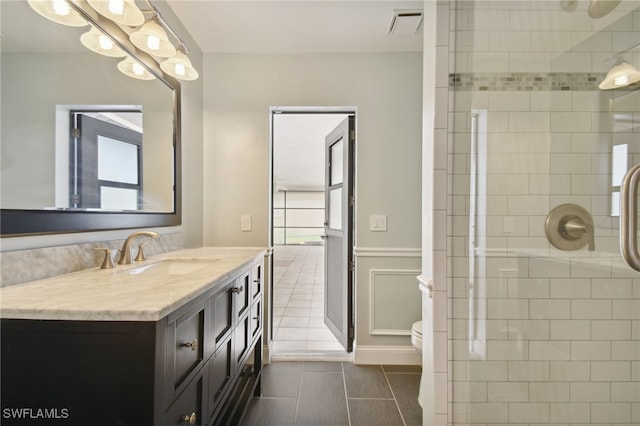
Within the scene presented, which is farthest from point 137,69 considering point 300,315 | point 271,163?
point 300,315

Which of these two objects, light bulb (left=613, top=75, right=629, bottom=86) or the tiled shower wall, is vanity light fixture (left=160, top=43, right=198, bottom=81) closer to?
the tiled shower wall

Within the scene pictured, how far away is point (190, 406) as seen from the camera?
0.86 meters

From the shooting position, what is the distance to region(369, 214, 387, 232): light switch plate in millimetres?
2260

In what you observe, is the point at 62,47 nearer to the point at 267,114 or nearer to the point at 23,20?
the point at 23,20

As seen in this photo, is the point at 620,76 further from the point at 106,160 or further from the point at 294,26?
→ the point at 106,160

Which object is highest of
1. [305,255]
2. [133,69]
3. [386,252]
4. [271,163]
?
[133,69]

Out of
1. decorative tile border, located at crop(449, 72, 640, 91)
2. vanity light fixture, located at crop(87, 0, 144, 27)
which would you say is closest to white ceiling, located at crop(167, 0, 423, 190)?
vanity light fixture, located at crop(87, 0, 144, 27)

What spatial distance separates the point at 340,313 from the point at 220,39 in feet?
8.17

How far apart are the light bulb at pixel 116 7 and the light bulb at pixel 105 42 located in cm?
13

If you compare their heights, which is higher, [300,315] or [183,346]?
[183,346]

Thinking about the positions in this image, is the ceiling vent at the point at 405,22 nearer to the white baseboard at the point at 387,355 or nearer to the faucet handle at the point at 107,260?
the faucet handle at the point at 107,260

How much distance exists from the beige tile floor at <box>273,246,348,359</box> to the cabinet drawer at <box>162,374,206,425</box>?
1.47m

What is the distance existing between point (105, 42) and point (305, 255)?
6.87 metres

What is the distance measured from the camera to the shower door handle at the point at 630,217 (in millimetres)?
737
